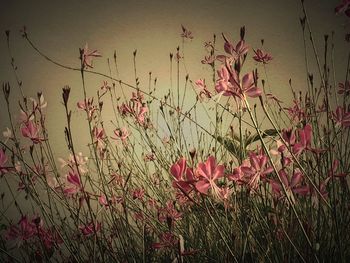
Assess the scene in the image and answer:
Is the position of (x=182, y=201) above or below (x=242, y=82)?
below

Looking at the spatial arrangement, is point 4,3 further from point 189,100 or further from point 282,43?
point 282,43

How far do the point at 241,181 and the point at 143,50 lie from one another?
6.52 feet

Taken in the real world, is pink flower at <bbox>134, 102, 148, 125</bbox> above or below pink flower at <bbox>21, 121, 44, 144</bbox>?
above

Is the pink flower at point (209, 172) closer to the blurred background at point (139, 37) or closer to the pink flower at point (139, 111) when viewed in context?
the pink flower at point (139, 111)

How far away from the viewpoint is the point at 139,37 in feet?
8.30

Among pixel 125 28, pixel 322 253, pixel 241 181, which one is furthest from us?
pixel 125 28

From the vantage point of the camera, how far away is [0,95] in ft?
7.59

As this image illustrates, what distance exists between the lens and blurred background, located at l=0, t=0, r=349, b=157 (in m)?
2.40

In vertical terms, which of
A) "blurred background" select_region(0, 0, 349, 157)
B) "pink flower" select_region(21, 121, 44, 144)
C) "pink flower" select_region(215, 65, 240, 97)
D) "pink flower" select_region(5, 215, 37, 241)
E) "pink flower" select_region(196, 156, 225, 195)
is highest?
"blurred background" select_region(0, 0, 349, 157)

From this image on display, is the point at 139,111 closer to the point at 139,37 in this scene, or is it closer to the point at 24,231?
the point at 24,231

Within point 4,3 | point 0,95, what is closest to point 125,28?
point 4,3

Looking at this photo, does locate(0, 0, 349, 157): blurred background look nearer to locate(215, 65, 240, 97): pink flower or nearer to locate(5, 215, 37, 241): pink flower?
locate(5, 215, 37, 241): pink flower

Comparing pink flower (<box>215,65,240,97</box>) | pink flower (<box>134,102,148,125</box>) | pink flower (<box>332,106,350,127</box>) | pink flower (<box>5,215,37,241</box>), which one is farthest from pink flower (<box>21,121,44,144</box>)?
pink flower (<box>332,106,350,127</box>)

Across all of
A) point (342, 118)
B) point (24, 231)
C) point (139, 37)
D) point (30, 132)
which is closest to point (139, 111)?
point (30, 132)
